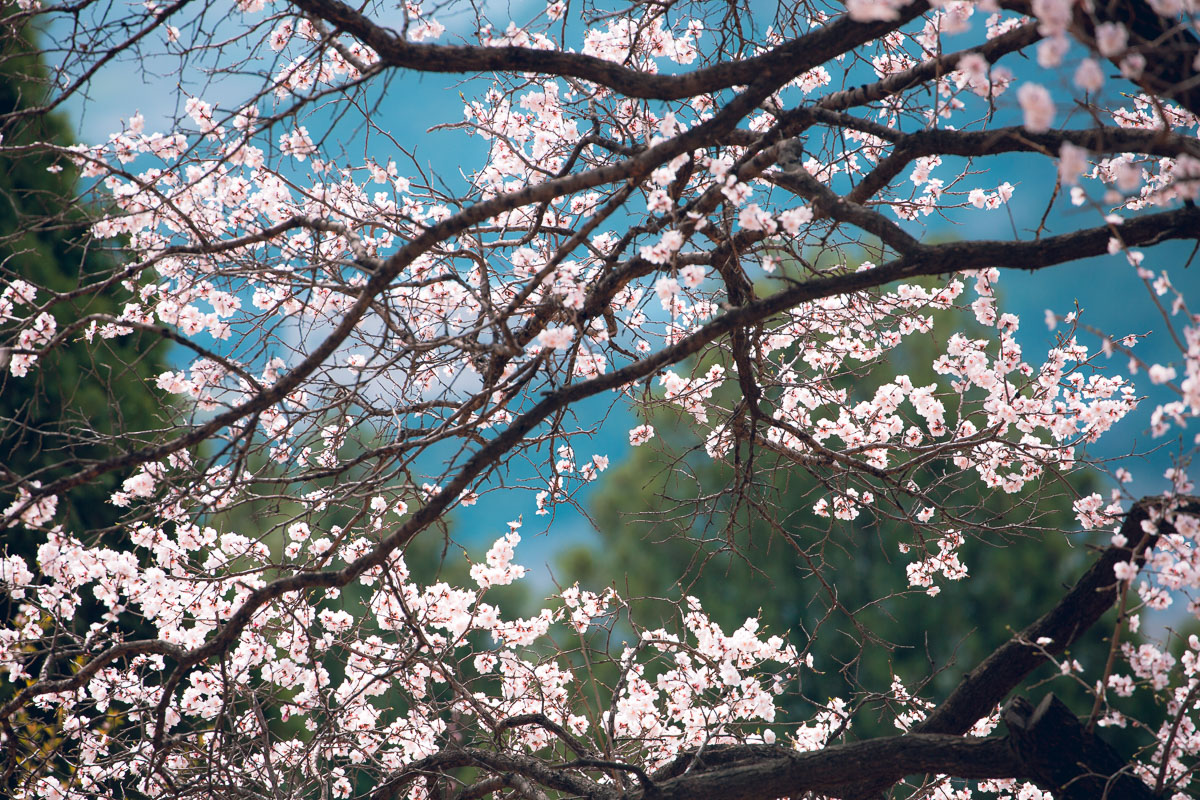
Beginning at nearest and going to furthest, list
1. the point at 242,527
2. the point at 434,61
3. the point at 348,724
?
the point at 434,61 < the point at 348,724 < the point at 242,527

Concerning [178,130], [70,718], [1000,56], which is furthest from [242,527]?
[1000,56]

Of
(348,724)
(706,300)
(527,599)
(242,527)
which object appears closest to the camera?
(706,300)

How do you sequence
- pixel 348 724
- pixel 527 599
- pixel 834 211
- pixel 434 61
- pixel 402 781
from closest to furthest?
pixel 434 61, pixel 834 211, pixel 402 781, pixel 348 724, pixel 527 599

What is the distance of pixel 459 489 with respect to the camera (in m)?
2.97

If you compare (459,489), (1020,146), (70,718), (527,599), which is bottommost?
(70,718)

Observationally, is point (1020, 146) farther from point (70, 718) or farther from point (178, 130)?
point (70, 718)

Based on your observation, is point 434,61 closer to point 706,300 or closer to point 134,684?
point 706,300

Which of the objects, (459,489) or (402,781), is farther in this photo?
(402,781)

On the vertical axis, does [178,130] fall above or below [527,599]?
below

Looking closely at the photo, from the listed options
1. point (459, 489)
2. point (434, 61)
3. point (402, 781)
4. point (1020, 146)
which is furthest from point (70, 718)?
point (1020, 146)

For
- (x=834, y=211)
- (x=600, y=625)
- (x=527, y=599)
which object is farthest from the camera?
(x=527, y=599)

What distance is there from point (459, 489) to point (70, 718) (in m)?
2.23

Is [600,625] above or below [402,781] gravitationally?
above

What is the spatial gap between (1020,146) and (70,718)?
4.51 m
